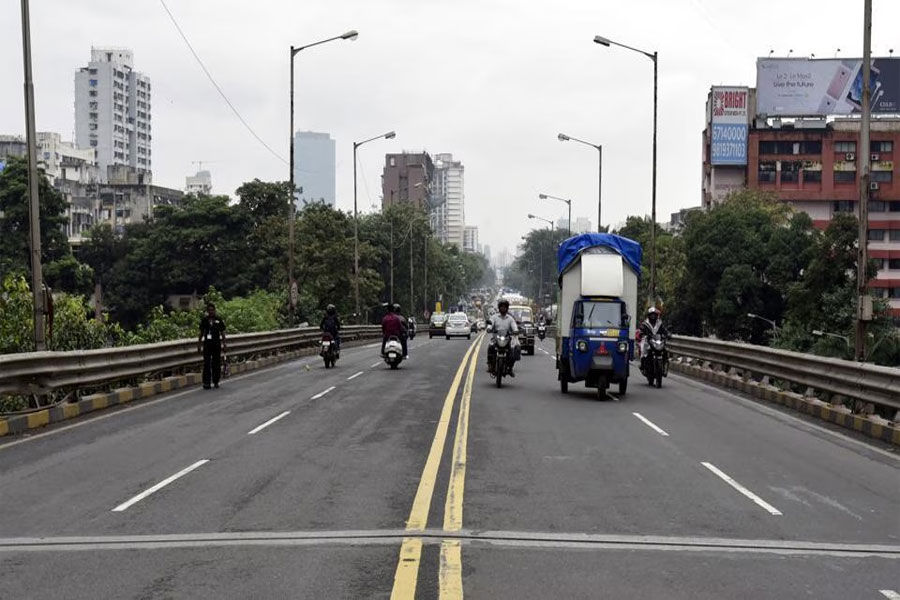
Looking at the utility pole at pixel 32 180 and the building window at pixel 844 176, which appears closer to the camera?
→ the utility pole at pixel 32 180

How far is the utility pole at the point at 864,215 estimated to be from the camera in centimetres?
1689

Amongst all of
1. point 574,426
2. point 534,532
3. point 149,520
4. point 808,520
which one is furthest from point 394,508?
point 574,426

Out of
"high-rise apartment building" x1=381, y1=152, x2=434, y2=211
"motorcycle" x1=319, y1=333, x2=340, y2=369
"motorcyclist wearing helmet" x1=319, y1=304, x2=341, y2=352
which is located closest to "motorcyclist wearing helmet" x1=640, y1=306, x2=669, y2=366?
"motorcycle" x1=319, y1=333, x2=340, y2=369

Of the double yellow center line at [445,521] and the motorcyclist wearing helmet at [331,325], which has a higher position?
the motorcyclist wearing helmet at [331,325]

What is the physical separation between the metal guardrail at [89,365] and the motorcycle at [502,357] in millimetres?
7070

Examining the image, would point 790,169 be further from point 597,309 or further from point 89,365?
point 89,365

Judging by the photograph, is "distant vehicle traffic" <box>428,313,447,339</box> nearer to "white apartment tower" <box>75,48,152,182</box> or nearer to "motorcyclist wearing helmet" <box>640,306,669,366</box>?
"motorcyclist wearing helmet" <box>640,306,669,366</box>

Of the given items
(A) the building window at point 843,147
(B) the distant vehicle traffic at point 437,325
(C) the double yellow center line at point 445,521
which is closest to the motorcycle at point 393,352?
(C) the double yellow center line at point 445,521

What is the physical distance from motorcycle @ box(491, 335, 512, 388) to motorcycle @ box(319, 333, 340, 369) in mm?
8272

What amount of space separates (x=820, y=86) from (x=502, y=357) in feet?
258

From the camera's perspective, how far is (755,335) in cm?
6956

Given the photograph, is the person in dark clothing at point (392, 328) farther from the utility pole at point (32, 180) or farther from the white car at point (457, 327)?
the white car at point (457, 327)

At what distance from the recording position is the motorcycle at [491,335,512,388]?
2128cm

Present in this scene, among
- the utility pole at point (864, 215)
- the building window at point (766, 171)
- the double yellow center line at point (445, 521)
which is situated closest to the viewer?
the double yellow center line at point (445, 521)
